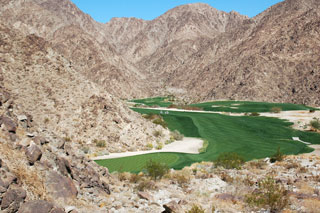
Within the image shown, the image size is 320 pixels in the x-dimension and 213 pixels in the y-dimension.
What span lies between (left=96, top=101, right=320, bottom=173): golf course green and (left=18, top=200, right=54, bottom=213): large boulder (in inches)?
544

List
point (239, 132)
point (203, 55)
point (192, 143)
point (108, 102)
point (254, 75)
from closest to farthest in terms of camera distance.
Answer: point (108, 102), point (192, 143), point (239, 132), point (254, 75), point (203, 55)

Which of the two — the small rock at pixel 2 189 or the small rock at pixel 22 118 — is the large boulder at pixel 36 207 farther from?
the small rock at pixel 22 118

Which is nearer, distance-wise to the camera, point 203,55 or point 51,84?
point 51,84

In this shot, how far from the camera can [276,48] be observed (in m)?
112

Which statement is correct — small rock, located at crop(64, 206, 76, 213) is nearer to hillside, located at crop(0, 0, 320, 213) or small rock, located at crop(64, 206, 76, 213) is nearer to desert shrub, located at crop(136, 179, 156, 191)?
hillside, located at crop(0, 0, 320, 213)

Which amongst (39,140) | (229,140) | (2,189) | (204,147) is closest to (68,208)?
(2,189)

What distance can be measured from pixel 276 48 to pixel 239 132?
8154 centimetres

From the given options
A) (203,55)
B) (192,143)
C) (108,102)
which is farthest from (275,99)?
(108,102)

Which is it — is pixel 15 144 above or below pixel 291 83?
below

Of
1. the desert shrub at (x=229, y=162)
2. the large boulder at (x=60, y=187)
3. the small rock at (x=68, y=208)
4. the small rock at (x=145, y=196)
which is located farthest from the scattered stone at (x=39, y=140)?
the desert shrub at (x=229, y=162)

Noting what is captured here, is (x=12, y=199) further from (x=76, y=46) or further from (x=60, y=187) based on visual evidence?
(x=76, y=46)

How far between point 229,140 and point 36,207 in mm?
33498

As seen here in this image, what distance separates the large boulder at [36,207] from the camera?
24.6ft

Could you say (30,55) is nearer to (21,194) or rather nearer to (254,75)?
(21,194)
